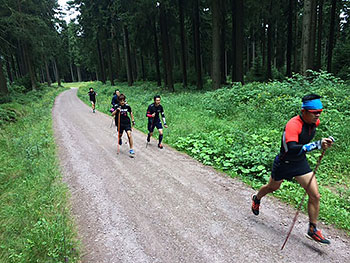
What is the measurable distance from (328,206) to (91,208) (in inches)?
196

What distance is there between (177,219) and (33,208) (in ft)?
10.0

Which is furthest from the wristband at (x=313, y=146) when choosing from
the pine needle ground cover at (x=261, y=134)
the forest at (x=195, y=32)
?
the forest at (x=195, y=32)

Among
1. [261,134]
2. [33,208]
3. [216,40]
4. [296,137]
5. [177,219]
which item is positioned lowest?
[177,219]

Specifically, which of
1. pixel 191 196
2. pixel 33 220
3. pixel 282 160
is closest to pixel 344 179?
pixel 282 160

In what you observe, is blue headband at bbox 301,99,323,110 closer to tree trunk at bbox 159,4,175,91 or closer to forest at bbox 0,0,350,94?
forest at bbox 0,0,350,94

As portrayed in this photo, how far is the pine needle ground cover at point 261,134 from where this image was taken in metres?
5.06

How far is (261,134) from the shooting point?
7953mm

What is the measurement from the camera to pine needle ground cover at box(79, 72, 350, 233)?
5059 mm

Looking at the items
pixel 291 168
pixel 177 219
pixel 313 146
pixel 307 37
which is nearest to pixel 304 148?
pixel 313 146

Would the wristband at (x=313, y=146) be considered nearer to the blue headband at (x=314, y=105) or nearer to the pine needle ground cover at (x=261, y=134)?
the blue headband at (x=314, y=105)

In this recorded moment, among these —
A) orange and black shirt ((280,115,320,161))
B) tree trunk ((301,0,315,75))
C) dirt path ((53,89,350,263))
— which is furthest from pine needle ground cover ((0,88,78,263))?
tree trunk ((301,0,315,75))

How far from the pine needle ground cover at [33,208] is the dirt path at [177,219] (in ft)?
1.03

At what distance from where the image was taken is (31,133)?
10555 millimetres

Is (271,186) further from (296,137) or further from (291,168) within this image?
(296,137)
